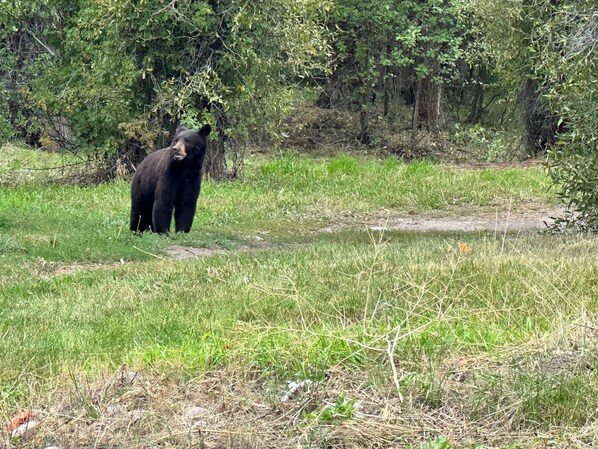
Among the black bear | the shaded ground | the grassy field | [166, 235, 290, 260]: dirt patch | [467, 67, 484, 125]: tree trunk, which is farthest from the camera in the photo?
[467, 67, 484, 125]: tree trunk

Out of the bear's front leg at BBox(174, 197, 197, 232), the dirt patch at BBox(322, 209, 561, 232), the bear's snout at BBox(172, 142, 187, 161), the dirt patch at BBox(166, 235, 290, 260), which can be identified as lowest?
the dirt patch at BBox(322, 209, 561, 232)

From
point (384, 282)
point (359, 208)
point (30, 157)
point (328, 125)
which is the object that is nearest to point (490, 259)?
point (384, 282)

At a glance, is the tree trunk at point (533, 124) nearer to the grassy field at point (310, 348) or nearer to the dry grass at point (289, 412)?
the grassy field at point (310, 348)

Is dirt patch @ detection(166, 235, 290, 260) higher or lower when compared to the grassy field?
lower

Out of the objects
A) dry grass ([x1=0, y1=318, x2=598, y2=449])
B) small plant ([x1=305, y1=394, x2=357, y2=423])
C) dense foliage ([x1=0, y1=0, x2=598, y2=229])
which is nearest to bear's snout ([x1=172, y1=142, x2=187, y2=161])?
dense foliage ([x1=0, y1=0, x2=598, y2=229])

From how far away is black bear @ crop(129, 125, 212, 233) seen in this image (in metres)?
14.5

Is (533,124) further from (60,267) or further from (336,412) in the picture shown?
(336,412)

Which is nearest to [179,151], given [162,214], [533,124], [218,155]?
[162,214]

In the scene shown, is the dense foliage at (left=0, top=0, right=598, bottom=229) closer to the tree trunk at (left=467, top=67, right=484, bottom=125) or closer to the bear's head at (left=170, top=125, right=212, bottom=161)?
the bear's head at (left=170, top=125, right=212, bottom=161)

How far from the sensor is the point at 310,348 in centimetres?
637

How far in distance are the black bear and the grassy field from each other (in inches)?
86.4

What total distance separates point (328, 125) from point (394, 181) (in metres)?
12.3

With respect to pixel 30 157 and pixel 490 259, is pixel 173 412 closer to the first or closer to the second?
pixel 490 259

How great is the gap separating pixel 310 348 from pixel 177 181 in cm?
866
